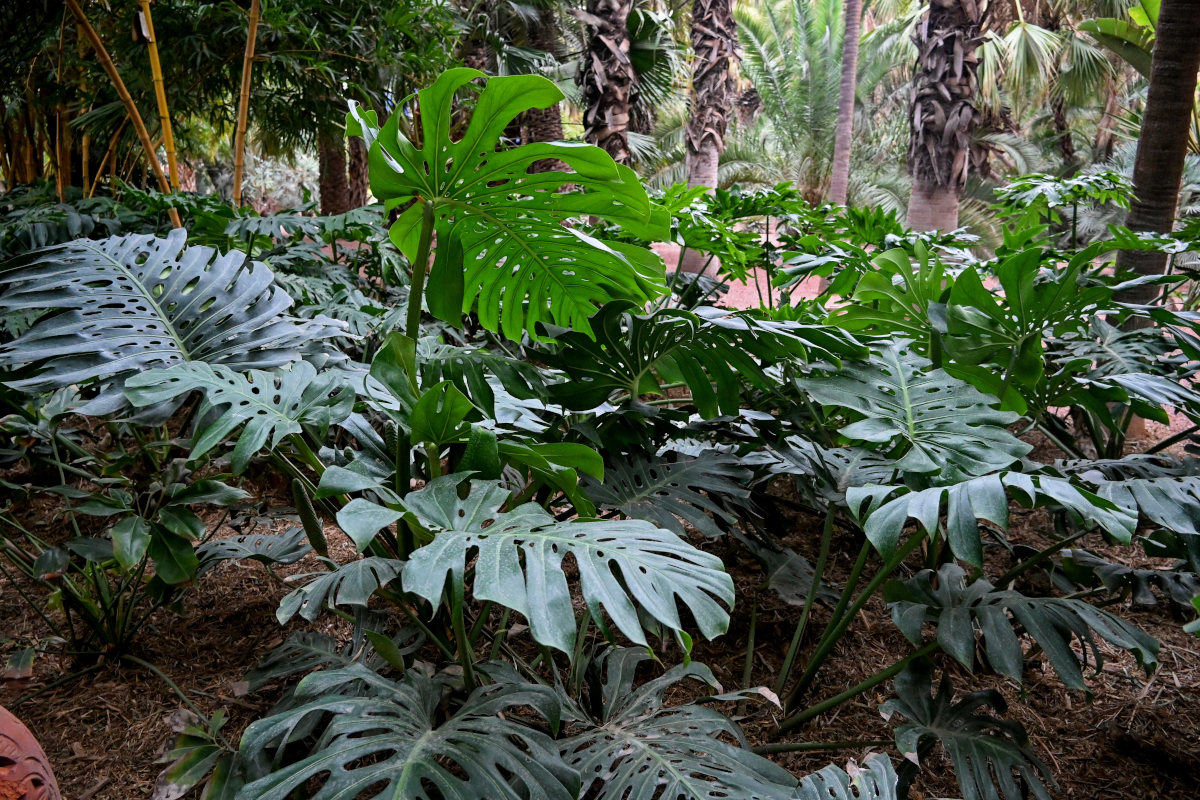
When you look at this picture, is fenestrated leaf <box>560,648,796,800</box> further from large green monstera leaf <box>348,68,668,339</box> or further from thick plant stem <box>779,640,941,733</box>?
large green monstera leaf <box>348,68,668,339</box>

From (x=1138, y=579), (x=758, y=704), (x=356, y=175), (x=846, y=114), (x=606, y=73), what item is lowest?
(x=758, y=704)

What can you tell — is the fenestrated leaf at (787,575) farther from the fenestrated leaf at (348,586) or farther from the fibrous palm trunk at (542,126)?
the fibrous palm trunk at (542,126)

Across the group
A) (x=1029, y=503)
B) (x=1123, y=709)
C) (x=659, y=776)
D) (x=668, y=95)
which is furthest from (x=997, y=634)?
(x=668, y=95)

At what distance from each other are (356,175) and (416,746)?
6.02 m

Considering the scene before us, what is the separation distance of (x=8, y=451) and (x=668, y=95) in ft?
20.8

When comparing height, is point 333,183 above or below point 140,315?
Result: above

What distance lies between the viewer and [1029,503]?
0.96 meters

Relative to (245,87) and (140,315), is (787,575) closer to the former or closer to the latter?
(140,315)

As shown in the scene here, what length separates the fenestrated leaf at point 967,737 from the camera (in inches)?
43.6

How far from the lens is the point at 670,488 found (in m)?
1.43

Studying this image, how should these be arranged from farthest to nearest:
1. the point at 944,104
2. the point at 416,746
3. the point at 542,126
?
the point at 542,126
the point at 944,104
the point at 416,746

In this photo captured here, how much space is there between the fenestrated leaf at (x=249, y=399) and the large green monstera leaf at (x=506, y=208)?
0.27m

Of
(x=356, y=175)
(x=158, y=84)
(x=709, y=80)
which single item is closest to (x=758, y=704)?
(x=158, y=84)

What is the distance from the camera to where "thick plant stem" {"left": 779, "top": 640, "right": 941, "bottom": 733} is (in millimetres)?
1241
